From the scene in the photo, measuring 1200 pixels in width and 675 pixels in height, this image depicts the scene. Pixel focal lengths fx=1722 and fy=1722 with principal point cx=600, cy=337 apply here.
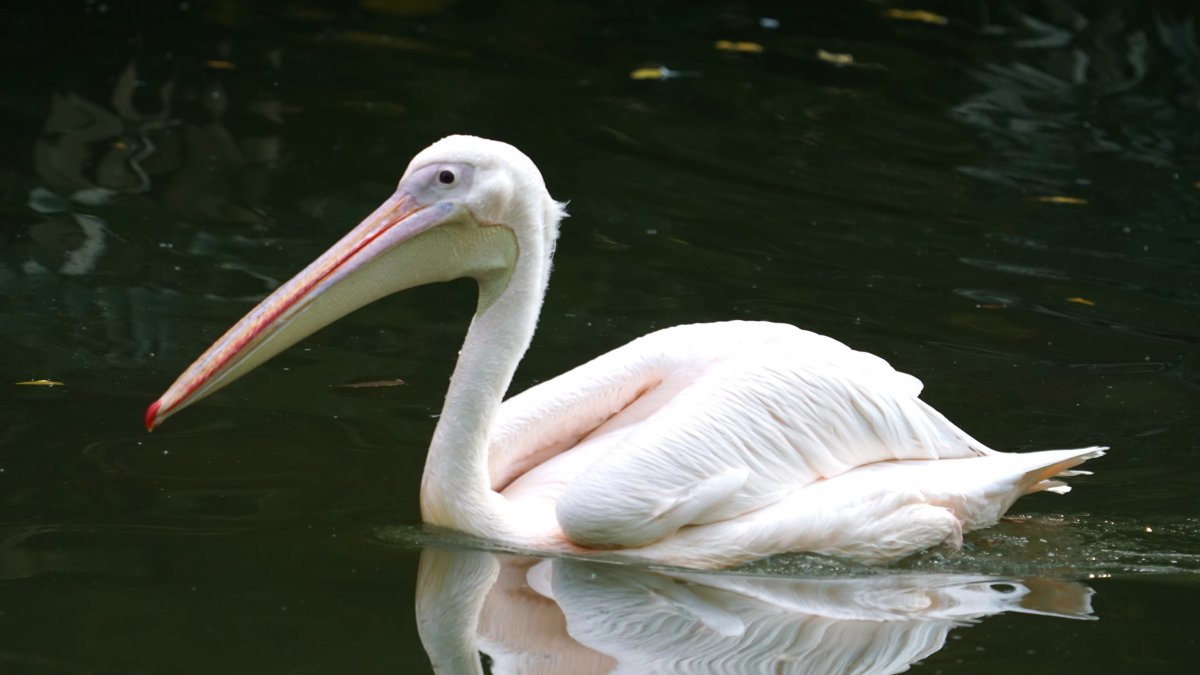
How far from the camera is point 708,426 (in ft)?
13.9

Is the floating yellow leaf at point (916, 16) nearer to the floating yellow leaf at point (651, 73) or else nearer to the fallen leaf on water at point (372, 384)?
the floating yellow leaf at point (651, 73)

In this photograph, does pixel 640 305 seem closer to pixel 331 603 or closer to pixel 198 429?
pixel 198 429

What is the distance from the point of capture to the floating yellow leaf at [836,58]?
1009 centimetres

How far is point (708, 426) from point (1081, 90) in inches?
257

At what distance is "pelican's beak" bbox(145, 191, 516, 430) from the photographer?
4055 millimetres

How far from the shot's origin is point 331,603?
3830mm

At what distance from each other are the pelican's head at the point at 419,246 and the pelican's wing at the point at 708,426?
453mm

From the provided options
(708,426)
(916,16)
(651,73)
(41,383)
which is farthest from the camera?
(916,16)

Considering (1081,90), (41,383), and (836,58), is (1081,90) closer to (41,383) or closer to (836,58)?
(836,58)

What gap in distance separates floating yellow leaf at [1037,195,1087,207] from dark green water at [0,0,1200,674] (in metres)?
0.02

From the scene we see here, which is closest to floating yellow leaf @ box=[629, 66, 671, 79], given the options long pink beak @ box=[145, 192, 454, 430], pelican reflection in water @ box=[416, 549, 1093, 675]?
long pink beak @ box=[145, 192, 454, 430]

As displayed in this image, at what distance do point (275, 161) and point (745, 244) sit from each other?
223cm

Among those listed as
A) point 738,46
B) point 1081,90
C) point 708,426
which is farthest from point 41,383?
point 1081,90

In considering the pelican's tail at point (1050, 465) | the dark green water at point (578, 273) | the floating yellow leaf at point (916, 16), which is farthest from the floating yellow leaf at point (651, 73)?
the pelican's tail at point (1050, 465)
